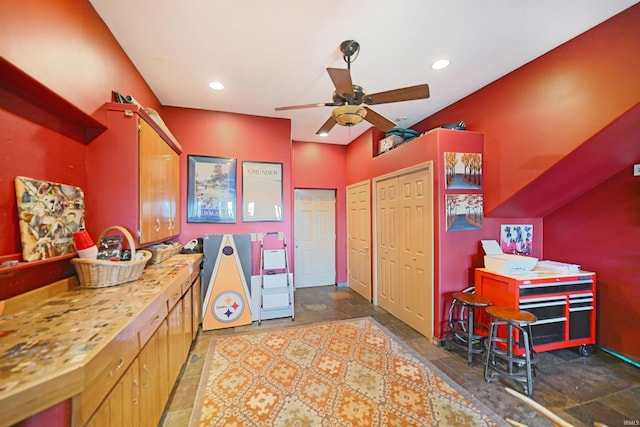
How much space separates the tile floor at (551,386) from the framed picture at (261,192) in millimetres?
1647

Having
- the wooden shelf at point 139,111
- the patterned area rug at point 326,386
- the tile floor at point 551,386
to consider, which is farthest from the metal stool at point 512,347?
the wooden shelf at point 139,111

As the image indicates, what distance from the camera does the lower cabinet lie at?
1.13m

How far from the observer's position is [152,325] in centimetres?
155

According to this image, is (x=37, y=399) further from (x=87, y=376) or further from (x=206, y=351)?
(x=206, y=351)

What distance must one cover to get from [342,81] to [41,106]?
193cm

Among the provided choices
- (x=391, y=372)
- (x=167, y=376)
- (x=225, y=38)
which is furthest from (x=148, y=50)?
(x=391, y=372)

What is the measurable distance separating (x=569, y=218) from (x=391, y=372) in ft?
9.08

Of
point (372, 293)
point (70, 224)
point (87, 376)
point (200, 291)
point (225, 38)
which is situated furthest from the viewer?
point (372, 293)

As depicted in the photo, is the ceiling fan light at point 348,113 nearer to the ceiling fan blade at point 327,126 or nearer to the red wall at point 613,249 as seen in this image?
the ceiling fan blade at point 327,126

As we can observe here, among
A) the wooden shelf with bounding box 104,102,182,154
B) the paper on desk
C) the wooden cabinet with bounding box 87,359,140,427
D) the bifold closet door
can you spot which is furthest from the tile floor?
the wooden shelf with bounding box 104,102,182,154

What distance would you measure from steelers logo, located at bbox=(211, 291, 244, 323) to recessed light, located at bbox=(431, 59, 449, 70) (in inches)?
138

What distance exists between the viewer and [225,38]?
6.88ft

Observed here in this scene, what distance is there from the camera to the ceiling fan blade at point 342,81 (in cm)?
178

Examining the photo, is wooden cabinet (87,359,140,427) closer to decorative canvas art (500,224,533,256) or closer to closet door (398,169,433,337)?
closet door (398,169,433,337)
